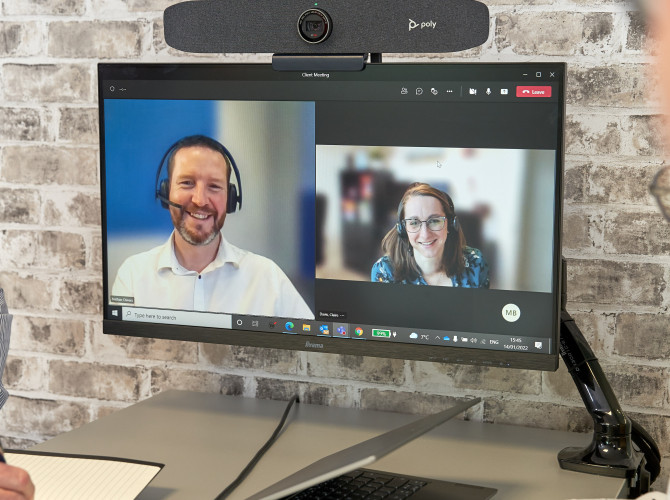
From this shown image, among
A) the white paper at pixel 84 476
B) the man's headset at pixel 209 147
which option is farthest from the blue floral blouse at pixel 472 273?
the white paper at pixel 84 476

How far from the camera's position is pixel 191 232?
1437 millimetres

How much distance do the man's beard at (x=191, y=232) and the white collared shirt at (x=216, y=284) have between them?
0.02 m

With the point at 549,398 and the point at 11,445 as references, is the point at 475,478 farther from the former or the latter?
the point at 11,445

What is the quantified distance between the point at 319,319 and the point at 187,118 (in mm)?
400

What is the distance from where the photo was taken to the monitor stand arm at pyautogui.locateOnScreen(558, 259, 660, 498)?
4.15ft

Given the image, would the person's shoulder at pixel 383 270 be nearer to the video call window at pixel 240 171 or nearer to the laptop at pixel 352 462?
the video call window at pixel 240 171

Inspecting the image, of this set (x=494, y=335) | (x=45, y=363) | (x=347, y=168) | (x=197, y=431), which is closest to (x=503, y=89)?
(x=347, y=168)

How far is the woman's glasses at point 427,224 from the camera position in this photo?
4.27 ft

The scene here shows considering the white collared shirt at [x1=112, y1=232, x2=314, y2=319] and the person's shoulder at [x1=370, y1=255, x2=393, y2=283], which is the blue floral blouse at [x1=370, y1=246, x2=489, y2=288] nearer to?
the person's shoulder at [x1=370, y1=255, x2=393, y2=283]

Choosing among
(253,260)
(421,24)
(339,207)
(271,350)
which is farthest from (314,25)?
(271,350)

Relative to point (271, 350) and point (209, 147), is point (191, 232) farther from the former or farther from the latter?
point (271, 350)

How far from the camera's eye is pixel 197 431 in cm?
147

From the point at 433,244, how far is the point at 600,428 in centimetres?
37

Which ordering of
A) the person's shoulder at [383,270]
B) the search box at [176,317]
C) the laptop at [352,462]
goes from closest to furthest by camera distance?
the laptop at [352,462]
the person's shoulder at [383,270]
the search box at [176,317]
